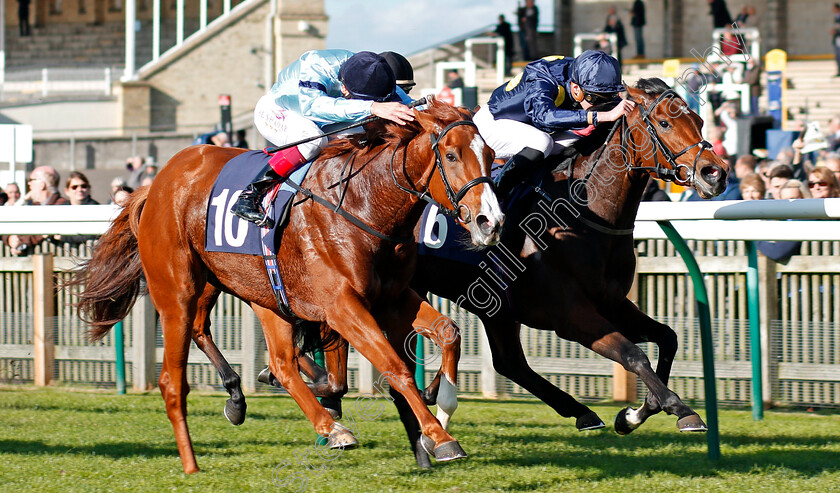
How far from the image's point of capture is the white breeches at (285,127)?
4449mm

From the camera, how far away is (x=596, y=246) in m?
4.49

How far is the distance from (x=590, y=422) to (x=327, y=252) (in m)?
1.42

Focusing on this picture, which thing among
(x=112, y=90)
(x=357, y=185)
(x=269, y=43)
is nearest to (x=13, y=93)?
(x=112, y=90)

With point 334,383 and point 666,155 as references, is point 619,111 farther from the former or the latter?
point 334,383

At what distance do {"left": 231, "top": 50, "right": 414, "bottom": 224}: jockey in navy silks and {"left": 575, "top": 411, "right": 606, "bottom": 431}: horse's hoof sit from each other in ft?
5.20

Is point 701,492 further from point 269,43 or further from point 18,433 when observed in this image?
point 269,43

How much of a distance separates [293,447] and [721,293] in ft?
8.70

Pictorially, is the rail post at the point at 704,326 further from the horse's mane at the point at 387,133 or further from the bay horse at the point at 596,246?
the horse's mane at the point at 387,133

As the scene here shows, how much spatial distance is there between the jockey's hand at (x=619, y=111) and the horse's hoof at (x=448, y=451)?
1.75 meters

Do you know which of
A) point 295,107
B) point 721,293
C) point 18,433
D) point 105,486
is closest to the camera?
point 105,486

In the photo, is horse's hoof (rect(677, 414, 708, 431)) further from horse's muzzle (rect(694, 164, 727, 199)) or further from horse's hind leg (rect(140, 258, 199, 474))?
horse's hind leg (rect(140, 258, 199, 474))

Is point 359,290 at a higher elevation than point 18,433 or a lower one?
higher

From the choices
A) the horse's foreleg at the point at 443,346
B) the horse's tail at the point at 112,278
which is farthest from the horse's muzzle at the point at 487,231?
the horse's tail at the point at 112,278

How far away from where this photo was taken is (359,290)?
396 centimetres
